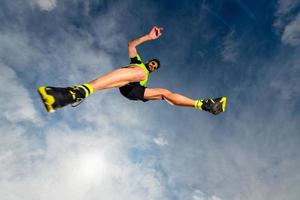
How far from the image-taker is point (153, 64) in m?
9.81

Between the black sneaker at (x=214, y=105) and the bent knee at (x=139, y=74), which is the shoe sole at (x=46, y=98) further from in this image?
the black sneaker at (x=214, y=105)

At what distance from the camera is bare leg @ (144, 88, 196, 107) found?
10.1 m

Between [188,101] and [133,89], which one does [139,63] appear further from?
[188,101]

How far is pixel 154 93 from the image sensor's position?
10227mm

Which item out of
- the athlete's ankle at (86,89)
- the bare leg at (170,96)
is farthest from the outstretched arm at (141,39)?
the athlete's ankle at (86,89)

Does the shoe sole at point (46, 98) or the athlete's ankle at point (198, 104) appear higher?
the athlete's ankle at point (198, 104)

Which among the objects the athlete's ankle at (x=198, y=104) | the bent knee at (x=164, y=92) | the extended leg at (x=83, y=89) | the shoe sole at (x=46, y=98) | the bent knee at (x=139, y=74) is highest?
the bent knee at (x=164, y=92)

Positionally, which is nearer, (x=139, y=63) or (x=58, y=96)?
(x=58, y=96)

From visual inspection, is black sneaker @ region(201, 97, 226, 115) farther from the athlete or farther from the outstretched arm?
the outstretched arm

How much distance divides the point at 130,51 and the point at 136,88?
3.45 feet

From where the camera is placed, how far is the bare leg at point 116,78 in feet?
26.2

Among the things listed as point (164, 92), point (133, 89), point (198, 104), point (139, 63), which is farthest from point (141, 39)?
point (198, 104)

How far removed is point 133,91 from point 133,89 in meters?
0.07

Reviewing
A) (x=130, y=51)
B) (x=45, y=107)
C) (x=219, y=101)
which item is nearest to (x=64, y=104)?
(x=45, y=107)
